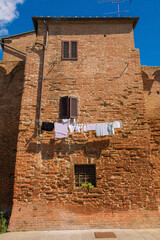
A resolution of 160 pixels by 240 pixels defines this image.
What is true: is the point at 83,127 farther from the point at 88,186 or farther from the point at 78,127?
the point at 88,186

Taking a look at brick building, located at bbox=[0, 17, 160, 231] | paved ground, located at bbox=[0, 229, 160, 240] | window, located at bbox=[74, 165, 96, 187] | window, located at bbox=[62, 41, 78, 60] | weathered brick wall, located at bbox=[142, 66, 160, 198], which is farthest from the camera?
weathered brick wall, located at bbox=[142, 66, 160, 198]

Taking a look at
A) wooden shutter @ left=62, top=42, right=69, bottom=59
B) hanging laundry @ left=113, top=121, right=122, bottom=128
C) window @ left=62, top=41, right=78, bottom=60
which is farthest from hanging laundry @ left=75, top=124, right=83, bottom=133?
wooden shutter @ left=62, top=42, right=69, bottom=59

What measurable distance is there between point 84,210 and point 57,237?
1.41m

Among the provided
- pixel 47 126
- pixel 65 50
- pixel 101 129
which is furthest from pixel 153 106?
pixel 47 126

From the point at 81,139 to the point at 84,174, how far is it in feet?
4.74

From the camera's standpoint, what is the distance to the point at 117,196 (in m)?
6.99

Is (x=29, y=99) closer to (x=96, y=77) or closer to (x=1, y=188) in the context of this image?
(x=96, y=77)

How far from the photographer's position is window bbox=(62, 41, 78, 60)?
8734mm

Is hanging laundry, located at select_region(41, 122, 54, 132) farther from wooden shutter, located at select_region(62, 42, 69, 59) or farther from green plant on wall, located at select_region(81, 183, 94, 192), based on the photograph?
wooden shutter, located at select_region(62, 42, 69, 59)

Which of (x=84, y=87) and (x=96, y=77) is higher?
(x=96, y=77)

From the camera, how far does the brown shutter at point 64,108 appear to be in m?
7.85

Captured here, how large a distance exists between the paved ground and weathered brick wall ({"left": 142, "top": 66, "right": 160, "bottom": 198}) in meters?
2.73

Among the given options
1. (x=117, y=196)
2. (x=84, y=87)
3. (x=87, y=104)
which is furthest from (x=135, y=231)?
(x=84, y=87)

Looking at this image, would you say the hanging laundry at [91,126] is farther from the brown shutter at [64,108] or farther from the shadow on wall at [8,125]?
the shadow on wall at [8,125]
